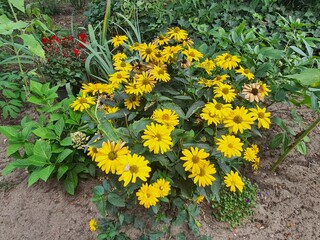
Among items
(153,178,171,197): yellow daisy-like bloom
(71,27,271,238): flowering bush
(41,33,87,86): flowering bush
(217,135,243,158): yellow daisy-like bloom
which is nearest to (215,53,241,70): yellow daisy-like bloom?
(71,27,271,238): flowering bush

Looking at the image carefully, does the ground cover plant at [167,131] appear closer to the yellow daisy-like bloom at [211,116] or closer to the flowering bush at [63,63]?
the yellow daisy-like bloom at [211,116]

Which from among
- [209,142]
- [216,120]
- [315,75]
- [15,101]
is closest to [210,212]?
[209,142]

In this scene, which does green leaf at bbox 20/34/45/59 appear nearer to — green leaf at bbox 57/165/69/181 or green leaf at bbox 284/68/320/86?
green leaf at bbox 57/165/69/181

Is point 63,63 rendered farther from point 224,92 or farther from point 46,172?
point 224,92

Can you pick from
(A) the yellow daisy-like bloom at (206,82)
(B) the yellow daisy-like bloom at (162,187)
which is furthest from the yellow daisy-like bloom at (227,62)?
(B) the yellow daisy-like bloom at (162,187)

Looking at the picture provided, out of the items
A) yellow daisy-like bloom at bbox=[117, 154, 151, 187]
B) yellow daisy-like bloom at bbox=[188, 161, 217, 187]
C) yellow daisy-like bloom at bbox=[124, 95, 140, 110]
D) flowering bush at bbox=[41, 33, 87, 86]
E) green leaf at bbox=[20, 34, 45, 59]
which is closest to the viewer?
yellow daisy-like bloom at bbox=[117, 154, 151, 187]

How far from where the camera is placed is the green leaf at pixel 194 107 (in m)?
1.46

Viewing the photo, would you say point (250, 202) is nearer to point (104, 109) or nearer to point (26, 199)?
point (104, 109)

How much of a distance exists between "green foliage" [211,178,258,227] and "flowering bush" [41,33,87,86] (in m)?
1.38

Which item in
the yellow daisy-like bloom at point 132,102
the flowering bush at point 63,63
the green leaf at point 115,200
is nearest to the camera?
the green leaf at point 115,200

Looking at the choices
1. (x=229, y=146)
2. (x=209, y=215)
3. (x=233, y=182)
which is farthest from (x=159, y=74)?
(x=209, y=215)

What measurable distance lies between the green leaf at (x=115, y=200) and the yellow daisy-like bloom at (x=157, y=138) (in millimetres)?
299

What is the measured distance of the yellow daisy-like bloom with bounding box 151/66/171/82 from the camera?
4.61 ft

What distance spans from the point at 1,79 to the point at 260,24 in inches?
86.5
